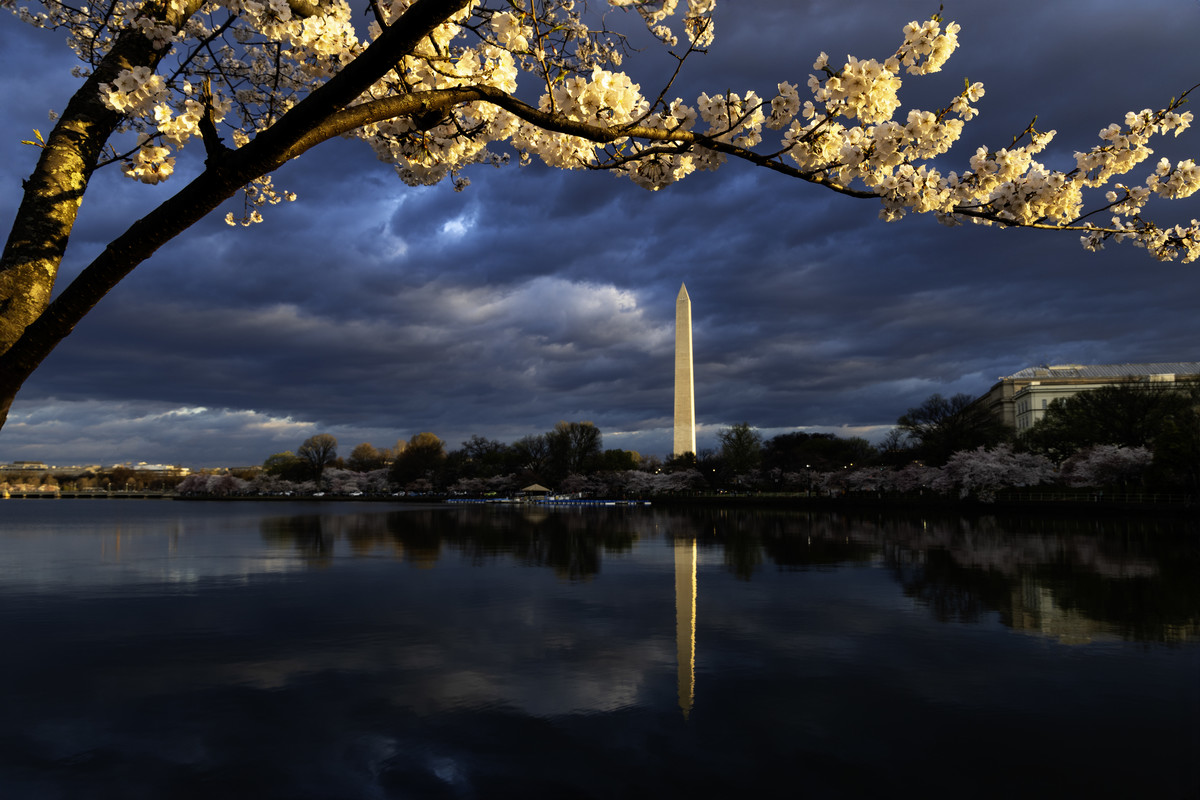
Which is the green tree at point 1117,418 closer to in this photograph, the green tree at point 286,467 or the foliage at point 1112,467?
the foliage at point 1112,467

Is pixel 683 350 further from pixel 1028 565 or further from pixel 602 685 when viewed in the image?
pixel 602 685

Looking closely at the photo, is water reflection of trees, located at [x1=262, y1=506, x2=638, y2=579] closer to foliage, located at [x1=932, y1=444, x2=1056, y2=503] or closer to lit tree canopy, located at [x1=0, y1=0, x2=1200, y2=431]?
lit tree canopy, located at [x1=0, y1=0, x2=1200, y2=431]

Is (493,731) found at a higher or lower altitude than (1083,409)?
lower

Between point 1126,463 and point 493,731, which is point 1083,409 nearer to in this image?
point 1126,463

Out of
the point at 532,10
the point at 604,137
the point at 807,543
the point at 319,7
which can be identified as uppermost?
the point at 319,7

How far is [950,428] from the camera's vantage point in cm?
6059

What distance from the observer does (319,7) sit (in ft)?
14.7

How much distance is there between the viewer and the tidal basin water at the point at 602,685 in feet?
20.7

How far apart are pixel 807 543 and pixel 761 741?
22711mm

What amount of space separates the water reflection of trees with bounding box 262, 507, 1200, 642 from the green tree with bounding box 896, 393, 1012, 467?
1683cm

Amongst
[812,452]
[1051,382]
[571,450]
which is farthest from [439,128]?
[1051,382]

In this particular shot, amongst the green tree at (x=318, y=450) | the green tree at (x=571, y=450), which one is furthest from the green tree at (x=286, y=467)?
the green tree at (x=571, y=450)

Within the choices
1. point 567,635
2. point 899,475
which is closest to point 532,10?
point 567,635

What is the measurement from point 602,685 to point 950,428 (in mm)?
59649
